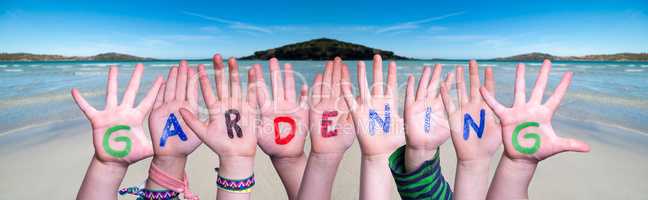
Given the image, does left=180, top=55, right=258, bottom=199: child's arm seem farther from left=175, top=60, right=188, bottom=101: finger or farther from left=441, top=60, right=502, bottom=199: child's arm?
left=441, top=60, right=502, bottom=199: child's arm

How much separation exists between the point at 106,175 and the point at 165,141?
0.33m

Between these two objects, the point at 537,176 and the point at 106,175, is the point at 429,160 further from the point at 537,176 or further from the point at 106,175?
the point at 537,176

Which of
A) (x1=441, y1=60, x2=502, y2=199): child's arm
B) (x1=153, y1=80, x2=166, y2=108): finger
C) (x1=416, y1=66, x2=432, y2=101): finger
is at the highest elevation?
(x1=416, y1=66, x2=432, y2=101): finger

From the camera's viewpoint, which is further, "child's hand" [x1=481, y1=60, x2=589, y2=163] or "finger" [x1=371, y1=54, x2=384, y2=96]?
"finger" [x1=371, y1=54, x2=384, y2=96]

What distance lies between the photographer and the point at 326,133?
1693mm

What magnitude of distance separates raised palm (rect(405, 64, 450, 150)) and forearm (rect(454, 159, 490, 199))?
17 cm

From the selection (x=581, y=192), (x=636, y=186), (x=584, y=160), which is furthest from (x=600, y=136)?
(x=581, y=192)

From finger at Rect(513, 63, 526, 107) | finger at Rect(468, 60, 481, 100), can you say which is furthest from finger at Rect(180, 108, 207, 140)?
finger at Rect(513, 63, 526, 107)

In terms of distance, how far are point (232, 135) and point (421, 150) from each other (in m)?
0.92

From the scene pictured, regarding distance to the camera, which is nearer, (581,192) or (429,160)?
(429,160)

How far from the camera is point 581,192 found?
8.75 feet

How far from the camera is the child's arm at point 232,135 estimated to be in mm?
1539

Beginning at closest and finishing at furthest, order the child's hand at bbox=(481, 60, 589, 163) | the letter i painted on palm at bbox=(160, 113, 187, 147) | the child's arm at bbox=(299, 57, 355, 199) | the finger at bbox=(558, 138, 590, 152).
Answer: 1. the finger at bbox=(558, 138, 590, 152)
2. the child's hand at bbox=(481, 60, 589, 163)
3. the child's arm at bbox=(299, 57, 355, 199)
4. the letter i painted on palm at bbox=(160, 113, 187, 147)

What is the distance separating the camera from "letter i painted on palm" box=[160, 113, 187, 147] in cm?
169
